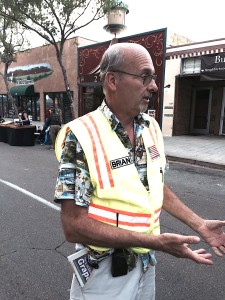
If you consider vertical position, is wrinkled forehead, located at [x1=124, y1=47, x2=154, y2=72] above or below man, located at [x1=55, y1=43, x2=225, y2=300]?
above

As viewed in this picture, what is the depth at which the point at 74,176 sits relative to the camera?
1200 mm

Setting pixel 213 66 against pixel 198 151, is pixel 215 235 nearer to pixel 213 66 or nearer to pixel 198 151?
pixel 198 151

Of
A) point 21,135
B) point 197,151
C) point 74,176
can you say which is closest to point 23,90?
point 21,135

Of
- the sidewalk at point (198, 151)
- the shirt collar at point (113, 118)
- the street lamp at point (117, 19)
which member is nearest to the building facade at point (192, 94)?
the sidewalk at point (198, 151)

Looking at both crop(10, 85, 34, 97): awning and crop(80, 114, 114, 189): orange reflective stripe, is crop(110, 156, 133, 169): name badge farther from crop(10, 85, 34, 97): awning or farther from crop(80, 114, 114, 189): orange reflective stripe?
crop(10, 85, 34, 97): awning

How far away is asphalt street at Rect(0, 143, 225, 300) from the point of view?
262 centimetres

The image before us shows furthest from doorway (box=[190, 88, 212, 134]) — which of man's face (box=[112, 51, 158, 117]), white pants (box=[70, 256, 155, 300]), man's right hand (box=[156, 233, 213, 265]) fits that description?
man's right hand (box=[156, 233, 213, 265])

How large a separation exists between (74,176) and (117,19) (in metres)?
14.6

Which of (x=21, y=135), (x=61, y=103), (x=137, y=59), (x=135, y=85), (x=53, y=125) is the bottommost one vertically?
(x=21, y=135)

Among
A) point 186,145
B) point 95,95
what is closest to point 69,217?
point 186,145

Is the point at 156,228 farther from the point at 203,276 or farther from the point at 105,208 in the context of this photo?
the point at 203,276

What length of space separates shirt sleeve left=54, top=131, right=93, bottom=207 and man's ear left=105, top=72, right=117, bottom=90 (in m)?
0.32

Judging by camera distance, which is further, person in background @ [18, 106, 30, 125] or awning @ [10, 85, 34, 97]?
awning @ [10, 85, 34, 97]

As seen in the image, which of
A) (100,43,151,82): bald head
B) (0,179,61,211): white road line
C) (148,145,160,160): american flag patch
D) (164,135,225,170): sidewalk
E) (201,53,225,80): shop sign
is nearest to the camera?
(100,43,151,82): bald head
